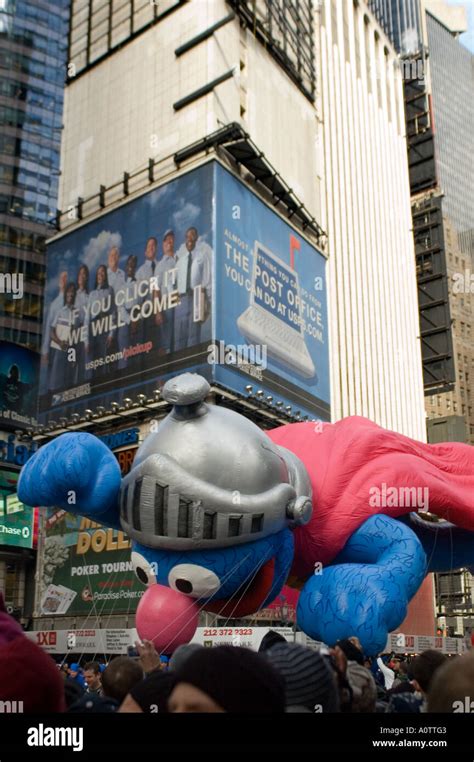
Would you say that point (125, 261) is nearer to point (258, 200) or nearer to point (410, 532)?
point (258, 200)

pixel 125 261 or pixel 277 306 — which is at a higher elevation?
pixel 125 261

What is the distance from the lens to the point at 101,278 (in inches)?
1139

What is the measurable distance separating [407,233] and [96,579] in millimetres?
27773

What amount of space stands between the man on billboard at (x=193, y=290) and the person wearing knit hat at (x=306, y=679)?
2219 centimetres

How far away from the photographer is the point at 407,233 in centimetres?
4512

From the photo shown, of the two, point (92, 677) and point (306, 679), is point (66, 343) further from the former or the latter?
point (306, 679)

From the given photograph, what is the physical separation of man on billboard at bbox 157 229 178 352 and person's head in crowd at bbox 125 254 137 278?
121 cm

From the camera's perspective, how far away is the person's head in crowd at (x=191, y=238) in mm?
26312

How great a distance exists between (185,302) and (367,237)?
19.8m

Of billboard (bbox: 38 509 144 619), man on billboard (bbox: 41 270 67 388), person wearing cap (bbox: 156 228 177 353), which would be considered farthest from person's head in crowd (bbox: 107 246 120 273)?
billboard (bbox: 38 509 144 619)

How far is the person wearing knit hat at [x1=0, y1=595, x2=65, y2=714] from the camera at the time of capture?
9.24ft

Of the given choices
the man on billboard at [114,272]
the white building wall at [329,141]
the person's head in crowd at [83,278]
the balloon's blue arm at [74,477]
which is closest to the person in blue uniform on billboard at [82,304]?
the person's head in crowd at [83,278]

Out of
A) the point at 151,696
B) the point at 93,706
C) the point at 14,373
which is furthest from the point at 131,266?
the point at 151,696

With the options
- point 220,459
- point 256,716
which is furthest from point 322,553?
point 256,716
